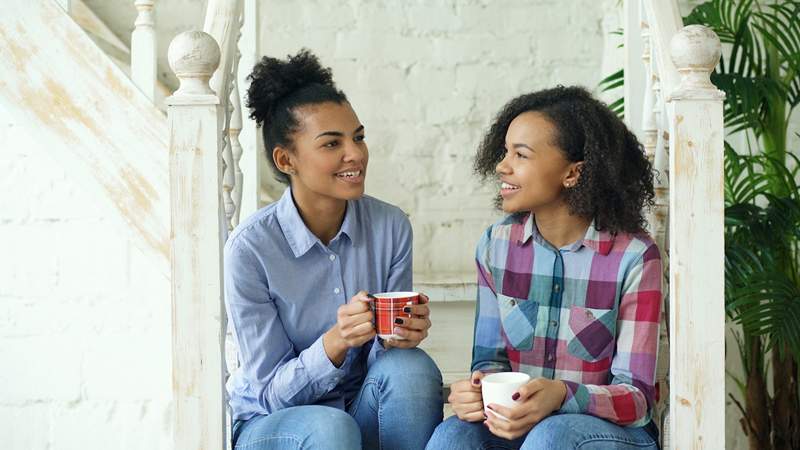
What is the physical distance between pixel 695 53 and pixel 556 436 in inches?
24.4

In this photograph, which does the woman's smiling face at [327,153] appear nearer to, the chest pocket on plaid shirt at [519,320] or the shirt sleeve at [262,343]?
the shirt sleeve at [262,343]

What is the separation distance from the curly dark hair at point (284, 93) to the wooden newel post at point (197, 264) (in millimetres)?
382

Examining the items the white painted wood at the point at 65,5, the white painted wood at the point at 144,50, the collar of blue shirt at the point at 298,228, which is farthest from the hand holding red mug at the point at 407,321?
the white painted wood at the point at 65,5

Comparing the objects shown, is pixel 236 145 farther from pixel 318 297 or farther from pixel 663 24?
pixel 663 24

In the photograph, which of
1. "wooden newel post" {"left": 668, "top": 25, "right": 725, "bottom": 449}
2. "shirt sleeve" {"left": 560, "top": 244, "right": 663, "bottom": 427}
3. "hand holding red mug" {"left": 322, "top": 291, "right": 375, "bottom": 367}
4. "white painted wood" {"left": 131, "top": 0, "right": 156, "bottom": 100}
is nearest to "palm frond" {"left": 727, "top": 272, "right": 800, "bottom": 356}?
"shirt sleeve" {"left": 560, "top": 244, "right": 663, "bottom": 427}

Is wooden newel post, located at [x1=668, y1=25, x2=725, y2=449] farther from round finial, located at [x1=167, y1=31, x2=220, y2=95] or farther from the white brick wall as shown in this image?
the white brick wall

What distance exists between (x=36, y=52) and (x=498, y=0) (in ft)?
5.36

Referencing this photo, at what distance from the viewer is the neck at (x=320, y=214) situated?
6.35 feet

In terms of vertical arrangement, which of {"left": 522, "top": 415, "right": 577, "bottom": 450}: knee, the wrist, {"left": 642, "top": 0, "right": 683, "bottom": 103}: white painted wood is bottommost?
{"left": 522, "top": 415, "right": 577, "bottom": 450}: knee

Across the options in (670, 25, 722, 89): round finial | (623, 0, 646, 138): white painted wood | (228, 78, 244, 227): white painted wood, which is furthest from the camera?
(623, 0, 646, 138): white painted wood

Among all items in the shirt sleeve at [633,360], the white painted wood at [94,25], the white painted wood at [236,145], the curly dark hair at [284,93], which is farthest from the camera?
the white painted wood at [94,25]

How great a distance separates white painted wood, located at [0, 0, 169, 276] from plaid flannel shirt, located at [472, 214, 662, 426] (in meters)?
0.94

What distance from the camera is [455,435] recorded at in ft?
5.36

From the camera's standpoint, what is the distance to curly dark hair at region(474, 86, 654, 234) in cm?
178
